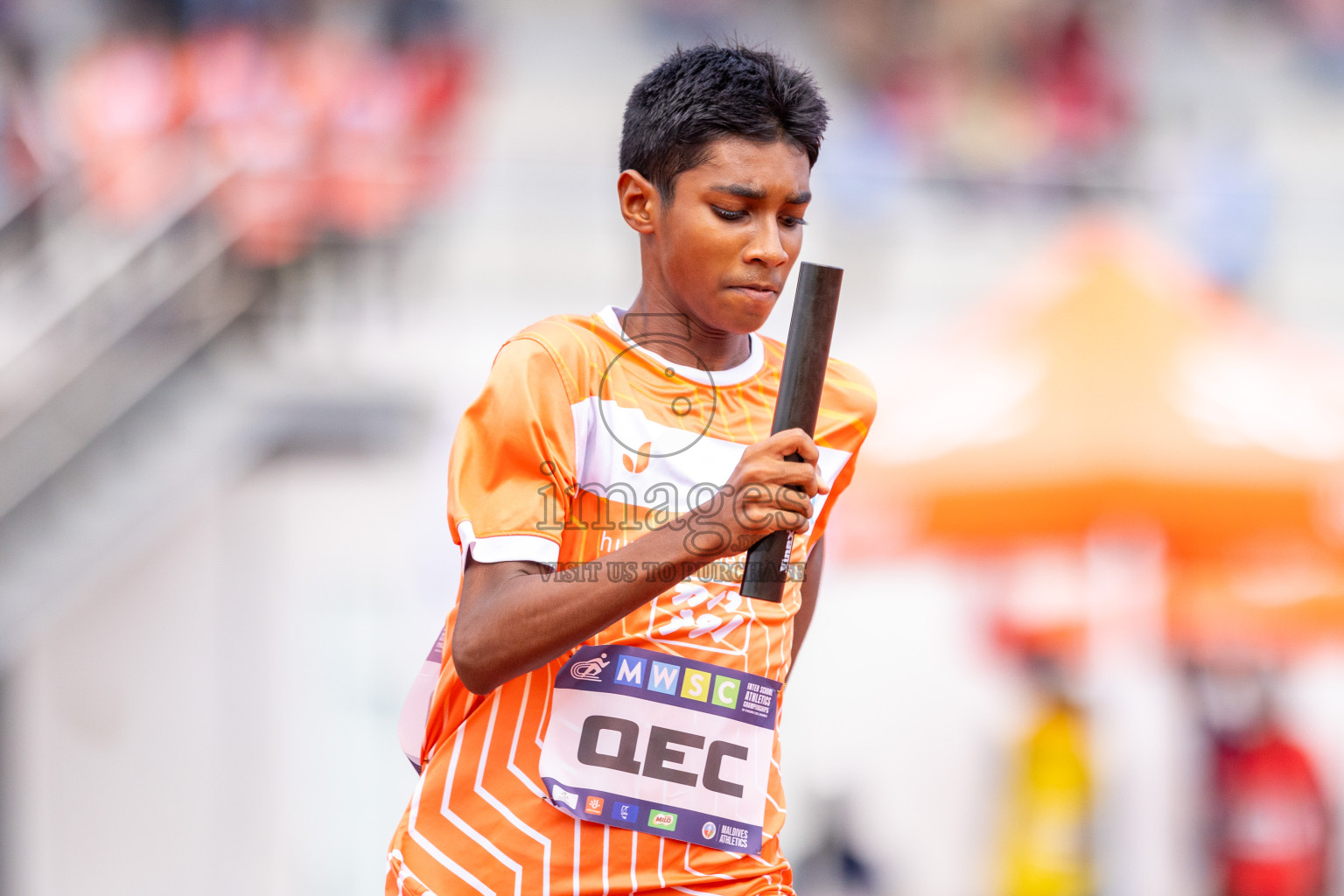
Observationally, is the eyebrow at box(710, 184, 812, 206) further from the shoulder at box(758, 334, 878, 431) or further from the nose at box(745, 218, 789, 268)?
→ the shoulder at box(758, 334, 878, 431)

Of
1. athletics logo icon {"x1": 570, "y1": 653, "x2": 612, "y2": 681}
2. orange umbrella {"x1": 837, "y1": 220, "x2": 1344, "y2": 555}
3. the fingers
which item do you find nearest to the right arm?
the fingers

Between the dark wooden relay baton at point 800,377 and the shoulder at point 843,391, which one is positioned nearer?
the dark wooden relay baton at point 800,377

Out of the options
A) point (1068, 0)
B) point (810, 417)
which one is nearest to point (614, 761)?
point (810, 417)

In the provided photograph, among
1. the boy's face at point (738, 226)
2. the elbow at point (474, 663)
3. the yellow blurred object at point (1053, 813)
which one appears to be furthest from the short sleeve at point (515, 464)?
the yellow blurred object at point (1053, 813)

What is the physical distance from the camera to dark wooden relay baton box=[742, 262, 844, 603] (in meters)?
1.79

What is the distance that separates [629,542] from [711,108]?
1.81 ft

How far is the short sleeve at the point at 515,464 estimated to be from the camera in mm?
1891

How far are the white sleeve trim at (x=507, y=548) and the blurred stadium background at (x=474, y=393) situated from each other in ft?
13.8

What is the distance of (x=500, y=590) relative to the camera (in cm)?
184

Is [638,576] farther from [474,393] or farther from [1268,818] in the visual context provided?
[474,393]

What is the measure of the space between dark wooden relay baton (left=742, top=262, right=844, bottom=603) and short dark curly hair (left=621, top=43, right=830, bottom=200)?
0.25m

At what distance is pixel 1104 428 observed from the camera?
578cm

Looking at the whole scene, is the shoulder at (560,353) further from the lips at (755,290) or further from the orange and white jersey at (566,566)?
the lips at (755,290)

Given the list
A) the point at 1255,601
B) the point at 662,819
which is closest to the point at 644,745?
the point at 662,819
